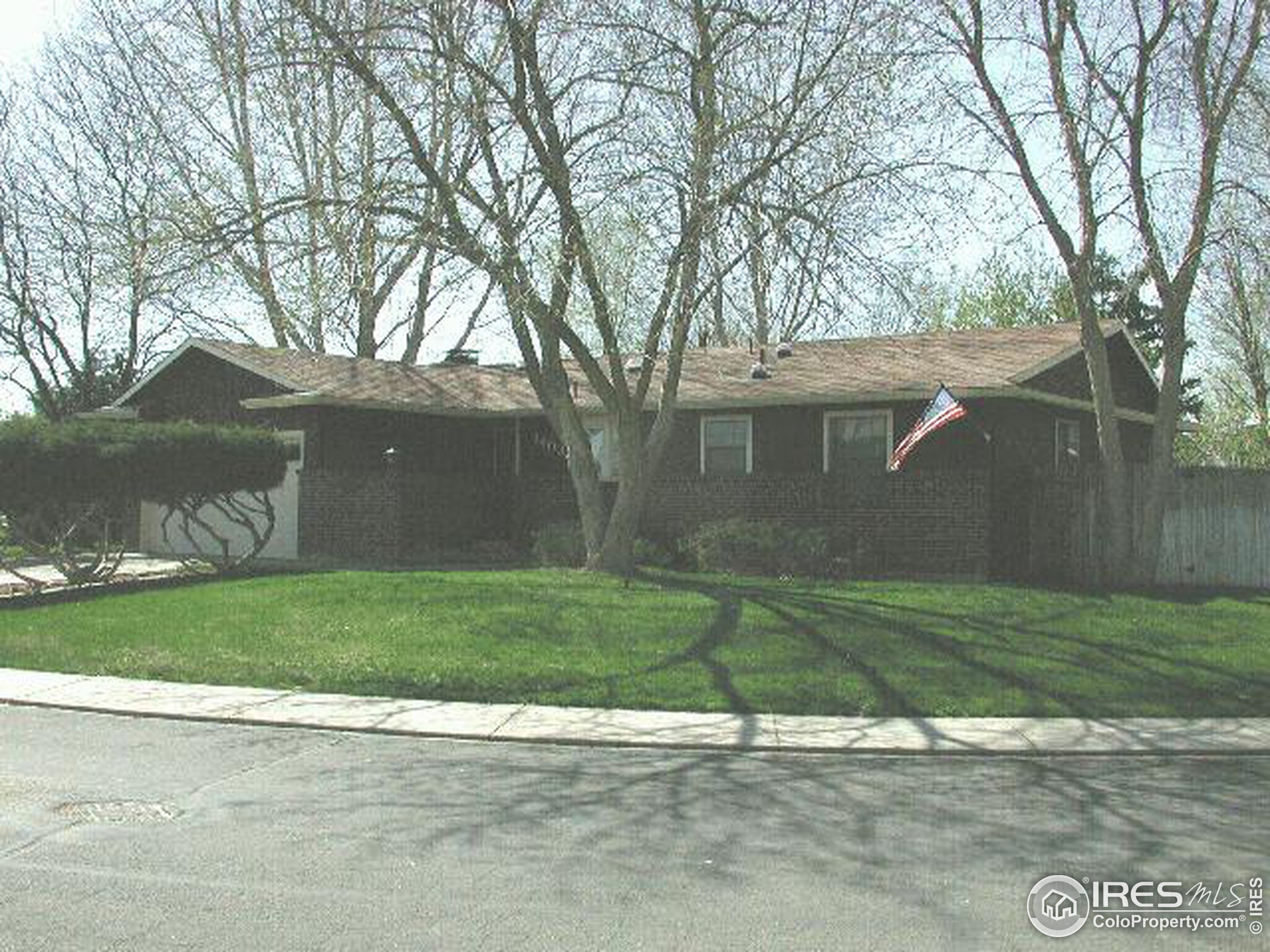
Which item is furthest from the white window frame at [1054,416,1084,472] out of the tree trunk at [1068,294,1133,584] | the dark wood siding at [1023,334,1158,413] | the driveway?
the driveway

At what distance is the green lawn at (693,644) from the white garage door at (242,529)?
608cm

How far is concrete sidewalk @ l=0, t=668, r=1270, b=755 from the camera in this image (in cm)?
991

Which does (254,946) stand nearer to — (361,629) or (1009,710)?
(1009,710)

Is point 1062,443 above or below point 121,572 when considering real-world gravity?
above

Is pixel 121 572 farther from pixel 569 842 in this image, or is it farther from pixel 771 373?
pixel 569 842

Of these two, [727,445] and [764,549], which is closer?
[764,549]

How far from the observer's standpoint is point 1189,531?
2034 cm

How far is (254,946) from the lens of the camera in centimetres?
523

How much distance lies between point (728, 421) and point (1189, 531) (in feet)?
25.0

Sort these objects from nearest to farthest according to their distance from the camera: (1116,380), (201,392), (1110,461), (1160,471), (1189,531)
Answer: (1160,471) → (1110,461) → (1189,531) → (1116,380) → (201,392)

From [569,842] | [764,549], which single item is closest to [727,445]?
[764,549]

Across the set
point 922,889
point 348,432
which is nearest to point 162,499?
point 348,432

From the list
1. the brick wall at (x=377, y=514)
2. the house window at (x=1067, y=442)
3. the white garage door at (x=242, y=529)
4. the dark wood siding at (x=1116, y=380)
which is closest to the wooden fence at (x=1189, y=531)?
the house window at (x=1067, y=442)

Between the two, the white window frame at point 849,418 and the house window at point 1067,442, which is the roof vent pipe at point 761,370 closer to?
the white window frame at point 849,418
